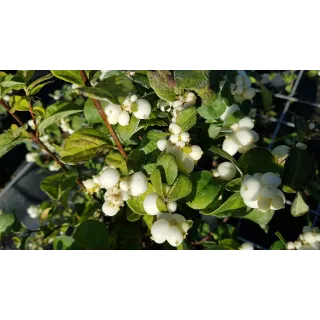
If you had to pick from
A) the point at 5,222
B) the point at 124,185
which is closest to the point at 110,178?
the point at 124,185

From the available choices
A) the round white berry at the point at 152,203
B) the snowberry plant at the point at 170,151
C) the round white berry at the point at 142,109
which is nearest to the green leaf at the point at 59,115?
the snowberry plant at the point at 170,151

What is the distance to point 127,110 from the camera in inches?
29.1

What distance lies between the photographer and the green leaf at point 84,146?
77 centimetres

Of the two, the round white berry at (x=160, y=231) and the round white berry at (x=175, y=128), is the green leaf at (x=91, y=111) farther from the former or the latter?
the round white berry at (x=160, y=231)

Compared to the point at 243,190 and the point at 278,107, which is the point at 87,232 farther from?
the point at 278,107

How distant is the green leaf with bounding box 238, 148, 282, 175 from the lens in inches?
29.1

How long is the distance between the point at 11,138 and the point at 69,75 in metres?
0.21

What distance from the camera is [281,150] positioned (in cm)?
79

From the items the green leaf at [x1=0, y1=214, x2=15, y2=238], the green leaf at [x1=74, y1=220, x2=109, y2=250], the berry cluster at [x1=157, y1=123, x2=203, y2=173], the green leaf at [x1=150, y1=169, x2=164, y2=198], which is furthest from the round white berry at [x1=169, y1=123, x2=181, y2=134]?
the green leaf at [x1=0, y1=214, x2=15, y2=238]

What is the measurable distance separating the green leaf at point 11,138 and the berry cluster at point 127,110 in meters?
0.19

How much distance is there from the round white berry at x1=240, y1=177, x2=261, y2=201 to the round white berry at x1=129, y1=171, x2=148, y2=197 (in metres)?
0.18

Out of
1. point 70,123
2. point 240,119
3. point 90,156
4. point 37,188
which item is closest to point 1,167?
point 37,188

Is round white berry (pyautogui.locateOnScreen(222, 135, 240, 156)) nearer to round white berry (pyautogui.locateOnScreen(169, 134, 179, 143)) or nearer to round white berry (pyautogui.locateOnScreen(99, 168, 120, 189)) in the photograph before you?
round white berry (pyautogui.locateOnScreen(169, 134, 179, 143))

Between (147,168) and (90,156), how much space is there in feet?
0.41
